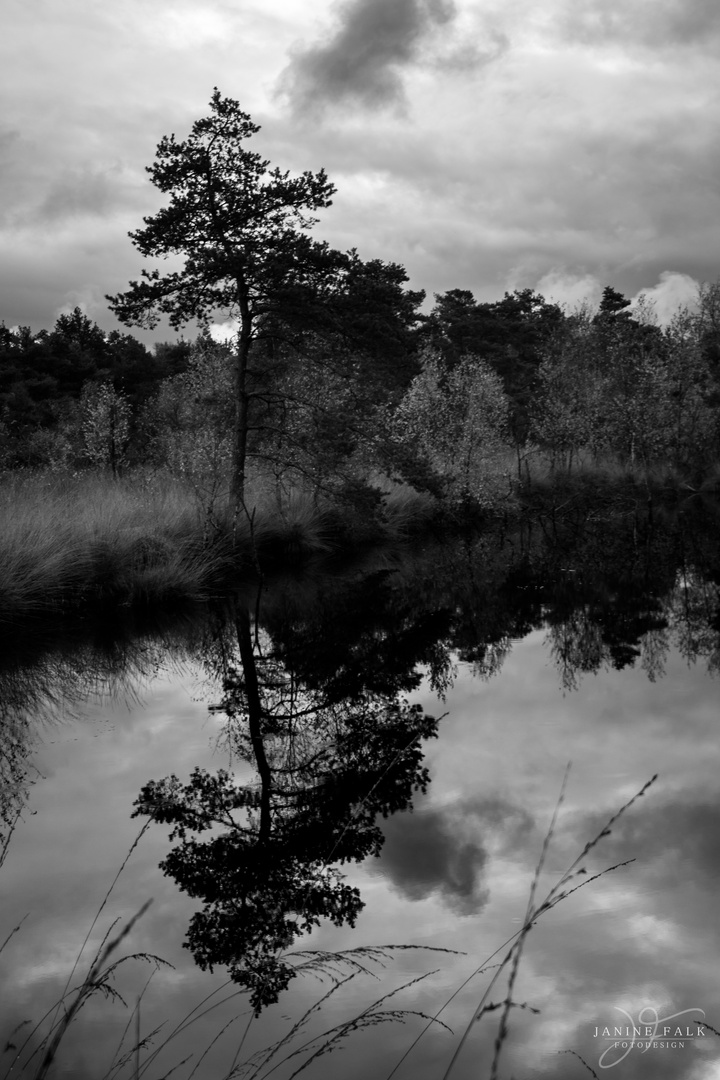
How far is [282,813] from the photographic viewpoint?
234 inches


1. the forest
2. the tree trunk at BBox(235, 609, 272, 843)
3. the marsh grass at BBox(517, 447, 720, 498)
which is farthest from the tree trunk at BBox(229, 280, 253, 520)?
the marsh grass at BBox(517, 447, 720, 498)

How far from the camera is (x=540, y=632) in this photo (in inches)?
483

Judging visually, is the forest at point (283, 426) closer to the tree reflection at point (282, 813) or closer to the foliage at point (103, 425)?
the foliage at point (103, 425)

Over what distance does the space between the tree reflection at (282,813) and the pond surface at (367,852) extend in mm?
22

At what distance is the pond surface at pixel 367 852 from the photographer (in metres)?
3.60

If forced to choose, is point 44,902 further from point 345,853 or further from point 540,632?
point 540,632

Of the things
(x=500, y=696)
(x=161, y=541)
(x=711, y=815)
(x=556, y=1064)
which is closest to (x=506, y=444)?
(x=161, y=541)

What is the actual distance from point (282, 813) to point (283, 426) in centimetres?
1595

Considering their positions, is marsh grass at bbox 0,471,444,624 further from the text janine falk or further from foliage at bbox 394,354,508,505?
the text janine falk

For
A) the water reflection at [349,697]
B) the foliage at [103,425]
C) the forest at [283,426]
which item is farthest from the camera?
the foliage at [103,425]

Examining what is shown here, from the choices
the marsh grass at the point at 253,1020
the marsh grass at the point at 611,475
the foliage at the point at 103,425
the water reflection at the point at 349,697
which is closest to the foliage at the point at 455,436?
the marsh grass at the point at 611,475

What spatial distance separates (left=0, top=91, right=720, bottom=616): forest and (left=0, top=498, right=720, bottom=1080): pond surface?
14.1ft

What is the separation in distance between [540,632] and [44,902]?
874 cm

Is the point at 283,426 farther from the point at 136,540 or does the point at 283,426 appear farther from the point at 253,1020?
the point at 253,1020
